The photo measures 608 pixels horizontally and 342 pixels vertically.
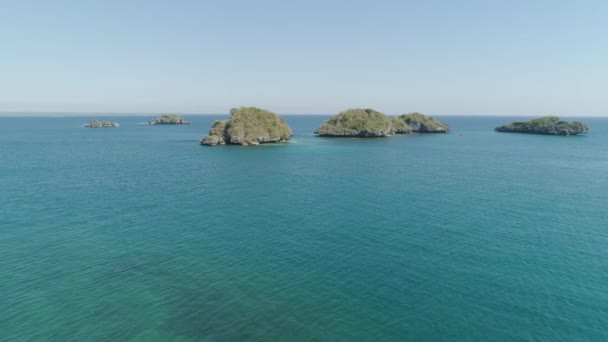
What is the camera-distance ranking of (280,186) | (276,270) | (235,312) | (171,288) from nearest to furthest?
(235,312), (171,288), (276,270), (280,186)

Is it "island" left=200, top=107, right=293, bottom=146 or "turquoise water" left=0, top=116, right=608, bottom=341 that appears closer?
"turquoise water" left=0, top=116, right=608, bottom=341

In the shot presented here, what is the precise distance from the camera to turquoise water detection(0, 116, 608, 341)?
29.7 meters

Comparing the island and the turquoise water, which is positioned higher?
the island

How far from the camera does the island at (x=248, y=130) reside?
161000 mm

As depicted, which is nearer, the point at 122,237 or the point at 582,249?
the point at 582,249

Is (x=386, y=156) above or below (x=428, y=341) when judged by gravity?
above

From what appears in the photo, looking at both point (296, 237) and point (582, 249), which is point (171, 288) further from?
point (582, 249)

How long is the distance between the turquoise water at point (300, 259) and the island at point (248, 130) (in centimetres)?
7645

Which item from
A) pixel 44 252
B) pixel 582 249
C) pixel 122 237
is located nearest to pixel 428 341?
pixel 582 249

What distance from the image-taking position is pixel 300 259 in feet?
139

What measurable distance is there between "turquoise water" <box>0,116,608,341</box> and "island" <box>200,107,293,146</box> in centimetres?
7645

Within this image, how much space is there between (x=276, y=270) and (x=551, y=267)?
114ft

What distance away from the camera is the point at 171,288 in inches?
1393

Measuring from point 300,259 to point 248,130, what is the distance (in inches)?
5049
